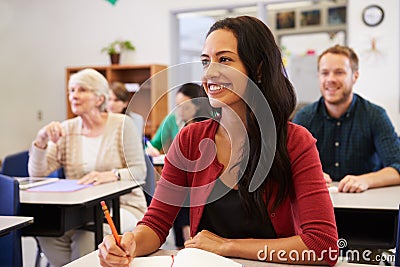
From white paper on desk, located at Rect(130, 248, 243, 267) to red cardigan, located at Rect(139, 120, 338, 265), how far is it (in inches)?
7.1

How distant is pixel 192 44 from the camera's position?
6504mm

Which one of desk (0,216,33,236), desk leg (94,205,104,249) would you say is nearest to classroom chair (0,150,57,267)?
desk leg (94,205,104,249)

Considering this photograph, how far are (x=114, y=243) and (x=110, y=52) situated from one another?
5081 mm

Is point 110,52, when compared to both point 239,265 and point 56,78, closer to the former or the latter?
point 56,78

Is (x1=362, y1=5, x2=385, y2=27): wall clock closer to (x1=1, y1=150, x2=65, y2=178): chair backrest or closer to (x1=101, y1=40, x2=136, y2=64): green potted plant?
(x1=101, y1=40, x2=136, y2=64): green potted plant

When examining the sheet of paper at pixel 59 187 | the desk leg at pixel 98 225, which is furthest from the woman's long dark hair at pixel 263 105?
the sheet of paper at pixel 59 187

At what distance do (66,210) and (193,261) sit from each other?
1354 millimetres

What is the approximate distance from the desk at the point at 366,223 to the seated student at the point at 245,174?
76cm

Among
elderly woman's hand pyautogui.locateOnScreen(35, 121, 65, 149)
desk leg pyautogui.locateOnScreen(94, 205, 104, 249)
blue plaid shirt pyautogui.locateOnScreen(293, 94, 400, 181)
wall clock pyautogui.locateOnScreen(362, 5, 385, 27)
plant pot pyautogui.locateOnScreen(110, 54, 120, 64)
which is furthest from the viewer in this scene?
plant pot pyautogui.locateOnScreen(110, 54, 120, 64)

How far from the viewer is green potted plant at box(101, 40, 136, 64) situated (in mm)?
6027

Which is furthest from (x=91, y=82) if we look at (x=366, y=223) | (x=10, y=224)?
(x=366, y=223)

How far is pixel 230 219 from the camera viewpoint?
1.37 meters

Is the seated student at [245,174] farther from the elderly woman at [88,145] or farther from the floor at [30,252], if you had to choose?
the floor at [30,252]

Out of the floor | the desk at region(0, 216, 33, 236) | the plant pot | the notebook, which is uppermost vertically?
the plant pot
